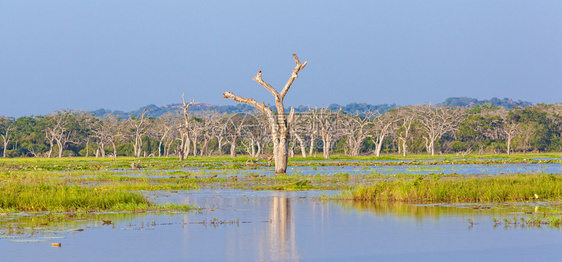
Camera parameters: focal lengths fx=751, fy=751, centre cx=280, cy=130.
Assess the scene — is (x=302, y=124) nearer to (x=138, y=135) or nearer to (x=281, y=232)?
(x=138, y=135)

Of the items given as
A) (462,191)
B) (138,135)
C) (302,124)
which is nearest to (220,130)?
(302,124)

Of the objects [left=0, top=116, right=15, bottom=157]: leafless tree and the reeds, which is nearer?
the reeds

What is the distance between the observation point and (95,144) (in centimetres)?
11319

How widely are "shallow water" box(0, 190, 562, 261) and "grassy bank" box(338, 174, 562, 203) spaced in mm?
1685

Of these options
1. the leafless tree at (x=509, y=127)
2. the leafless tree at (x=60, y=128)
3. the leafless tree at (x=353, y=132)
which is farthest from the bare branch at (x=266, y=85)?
the leafless tree at (x=60, y=128)

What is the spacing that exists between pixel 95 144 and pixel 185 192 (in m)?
90.1

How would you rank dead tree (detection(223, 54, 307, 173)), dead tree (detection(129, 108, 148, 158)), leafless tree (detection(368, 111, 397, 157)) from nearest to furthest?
1. dead tree (detection(223, 54, 307, 173))
2. dead tree (detection(129, 108, 148, 158))
3. leafless tree (detection(368, 111, 397, 157))

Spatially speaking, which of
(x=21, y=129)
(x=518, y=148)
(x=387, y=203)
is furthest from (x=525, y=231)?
(x=21, y=129)

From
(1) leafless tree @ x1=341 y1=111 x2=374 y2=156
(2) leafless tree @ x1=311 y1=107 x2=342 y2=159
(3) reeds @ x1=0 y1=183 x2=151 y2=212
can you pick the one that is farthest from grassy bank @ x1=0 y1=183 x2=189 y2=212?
(1) leafless tree @ x1=341 y1=111 x2=374 y2=156

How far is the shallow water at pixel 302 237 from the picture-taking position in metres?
12.6

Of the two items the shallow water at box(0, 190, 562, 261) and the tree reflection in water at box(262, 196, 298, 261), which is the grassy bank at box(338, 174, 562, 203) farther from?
the tree reflection in water at box(262, 196, 298, 261)

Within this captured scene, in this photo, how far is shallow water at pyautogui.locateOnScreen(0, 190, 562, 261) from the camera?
41.3ft

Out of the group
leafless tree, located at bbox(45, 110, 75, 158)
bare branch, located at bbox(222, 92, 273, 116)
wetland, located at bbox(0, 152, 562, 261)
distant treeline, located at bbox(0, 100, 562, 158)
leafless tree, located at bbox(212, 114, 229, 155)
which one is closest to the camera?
wetland, located at bbox(0, 152, 562, 261)

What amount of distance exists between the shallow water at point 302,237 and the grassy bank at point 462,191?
1.69 meters
